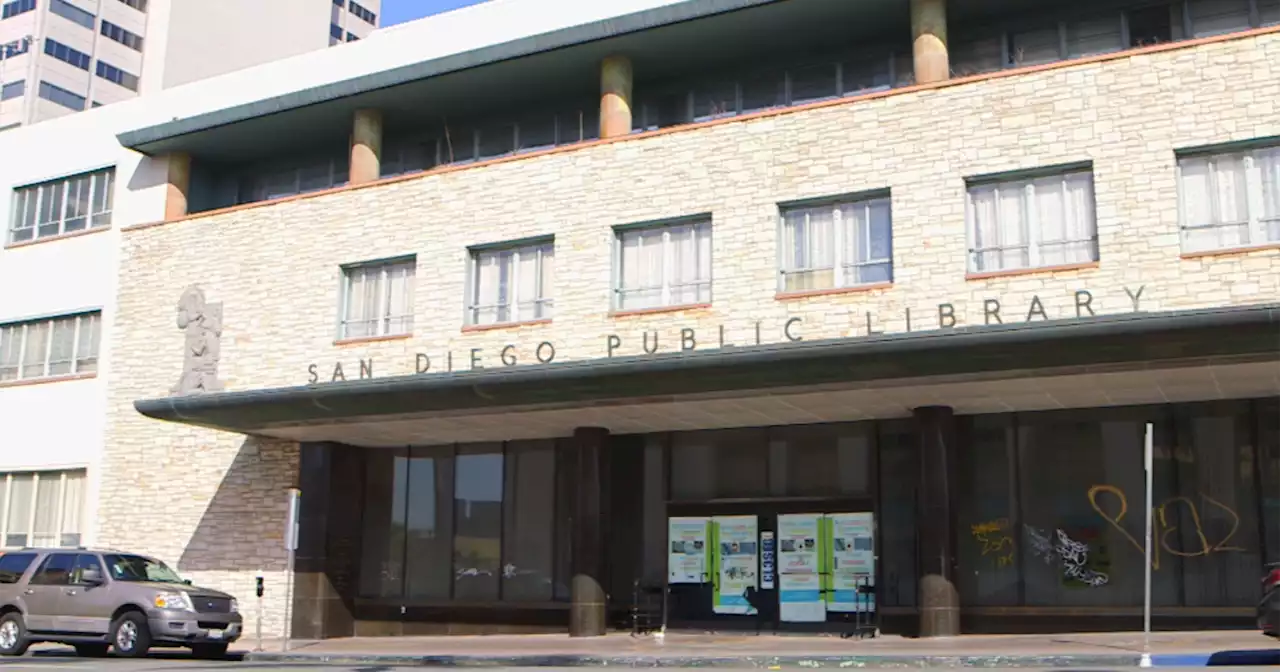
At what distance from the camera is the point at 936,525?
1970 cm

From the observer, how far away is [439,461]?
83.1 ft

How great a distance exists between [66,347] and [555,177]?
13.5m

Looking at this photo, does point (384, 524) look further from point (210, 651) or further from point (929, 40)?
point (929, 40)

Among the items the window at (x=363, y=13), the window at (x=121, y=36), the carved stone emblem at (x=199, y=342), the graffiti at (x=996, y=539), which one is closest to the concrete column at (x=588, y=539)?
the graffiti at (x=996, y=539)

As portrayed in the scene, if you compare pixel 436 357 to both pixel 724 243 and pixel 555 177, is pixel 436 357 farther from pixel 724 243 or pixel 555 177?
pixel 724 243

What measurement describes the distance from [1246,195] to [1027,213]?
9.76ft

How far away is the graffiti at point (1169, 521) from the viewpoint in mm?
18969

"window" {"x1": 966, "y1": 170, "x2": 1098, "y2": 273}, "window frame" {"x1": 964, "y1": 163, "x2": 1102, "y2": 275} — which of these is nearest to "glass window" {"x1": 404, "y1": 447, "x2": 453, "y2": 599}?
"window frame" {"x1": 964, "y1": 163, "x2": 1102, "y2": 275}

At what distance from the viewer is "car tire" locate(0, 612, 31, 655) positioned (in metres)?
19.6

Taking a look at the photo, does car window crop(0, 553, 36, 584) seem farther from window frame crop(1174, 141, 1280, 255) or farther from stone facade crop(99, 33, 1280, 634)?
window frame crop(1174, 141, 1280, 255)

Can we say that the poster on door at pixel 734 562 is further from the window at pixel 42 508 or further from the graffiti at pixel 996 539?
the window at pixel 42 508

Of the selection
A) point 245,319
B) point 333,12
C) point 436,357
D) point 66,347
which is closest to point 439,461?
point 436,357

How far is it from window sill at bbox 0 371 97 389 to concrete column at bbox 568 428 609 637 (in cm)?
1263

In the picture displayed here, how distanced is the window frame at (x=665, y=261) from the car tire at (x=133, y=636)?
891 cm
